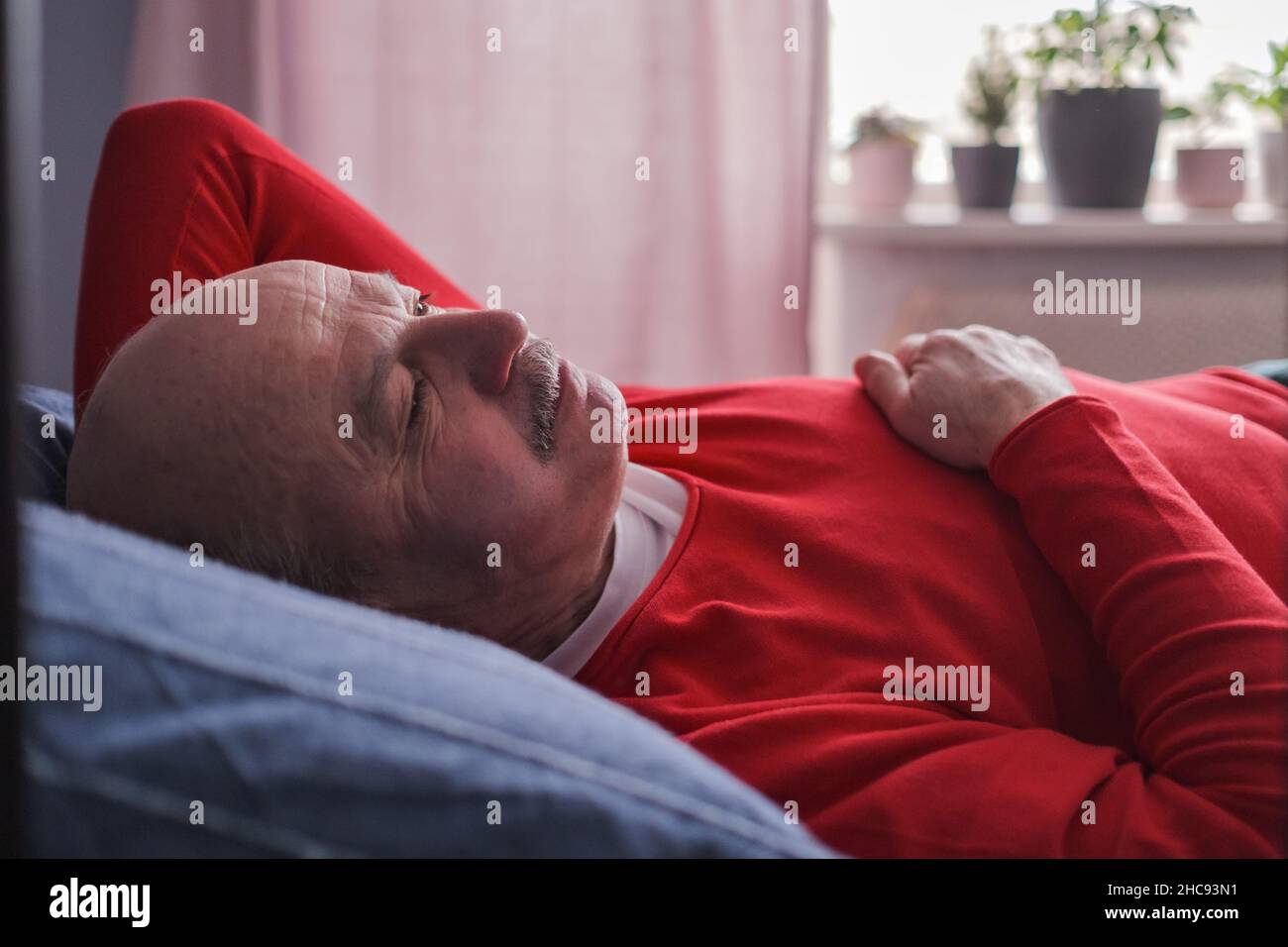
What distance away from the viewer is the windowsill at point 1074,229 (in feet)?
6.72

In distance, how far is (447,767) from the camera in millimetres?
405

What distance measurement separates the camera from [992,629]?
79cm

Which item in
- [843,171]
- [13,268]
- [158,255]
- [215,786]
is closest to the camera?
[13,268]

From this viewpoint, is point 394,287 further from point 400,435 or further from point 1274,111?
point 1274,111

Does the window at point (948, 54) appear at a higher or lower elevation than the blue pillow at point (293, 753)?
higher

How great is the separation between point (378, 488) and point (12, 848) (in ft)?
1.50

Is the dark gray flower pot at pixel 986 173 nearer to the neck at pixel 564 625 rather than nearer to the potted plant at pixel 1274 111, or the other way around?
the potted plant at pixel 1274 111

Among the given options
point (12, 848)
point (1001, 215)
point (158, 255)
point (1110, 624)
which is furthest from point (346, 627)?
point (1001, 215)

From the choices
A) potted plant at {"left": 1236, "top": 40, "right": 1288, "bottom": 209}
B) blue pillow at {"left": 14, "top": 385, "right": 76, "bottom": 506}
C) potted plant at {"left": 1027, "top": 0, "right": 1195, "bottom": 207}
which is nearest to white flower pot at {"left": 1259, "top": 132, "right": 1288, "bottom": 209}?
potted plant at {"left": 1236, "top": 40, "right": 1288, "bottom": 209}

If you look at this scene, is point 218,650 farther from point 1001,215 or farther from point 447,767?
point 1001,215

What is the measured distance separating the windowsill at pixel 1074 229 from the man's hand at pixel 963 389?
1166mm

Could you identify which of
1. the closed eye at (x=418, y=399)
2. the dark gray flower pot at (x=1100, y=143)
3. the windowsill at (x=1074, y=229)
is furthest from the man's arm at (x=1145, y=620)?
the dark gray flower pot at (x=1100, y=143)

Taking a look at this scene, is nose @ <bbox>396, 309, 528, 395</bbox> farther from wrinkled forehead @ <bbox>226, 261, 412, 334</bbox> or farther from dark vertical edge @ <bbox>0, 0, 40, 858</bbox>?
dark vertical edge @ <bbox>0, 0, 40, 858</bbox>

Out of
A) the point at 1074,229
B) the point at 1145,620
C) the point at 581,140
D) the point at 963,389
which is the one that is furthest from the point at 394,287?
the point at 1074,229
